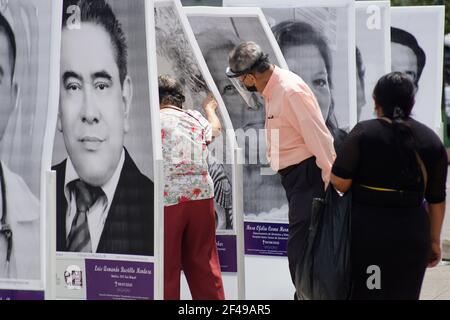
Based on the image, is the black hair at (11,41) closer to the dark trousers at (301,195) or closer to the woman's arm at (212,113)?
the woman's arm at (212,113)

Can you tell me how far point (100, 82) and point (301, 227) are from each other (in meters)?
1.46

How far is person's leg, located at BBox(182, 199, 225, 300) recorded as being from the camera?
644 centimetres

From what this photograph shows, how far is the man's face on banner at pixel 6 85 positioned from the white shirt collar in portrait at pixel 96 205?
389mm

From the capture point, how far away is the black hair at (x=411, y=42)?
938 cm

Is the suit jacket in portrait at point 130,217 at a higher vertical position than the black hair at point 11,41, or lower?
lower

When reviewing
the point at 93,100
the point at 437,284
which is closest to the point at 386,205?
the point at 93,100

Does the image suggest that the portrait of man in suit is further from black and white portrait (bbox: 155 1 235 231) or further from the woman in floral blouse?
black and white portrait (bbox: 155 1 235 231)

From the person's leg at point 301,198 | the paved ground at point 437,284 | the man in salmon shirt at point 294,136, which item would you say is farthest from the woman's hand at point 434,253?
the paved ground at point 437,284

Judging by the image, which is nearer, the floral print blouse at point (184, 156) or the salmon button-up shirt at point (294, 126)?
the salmon button-up shirt at point (294, 126)

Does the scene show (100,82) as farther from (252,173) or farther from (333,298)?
(252,173)

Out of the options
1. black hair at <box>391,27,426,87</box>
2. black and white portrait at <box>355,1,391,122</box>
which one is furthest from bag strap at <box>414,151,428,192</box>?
black hair at <box>391,27,426,87</box>
